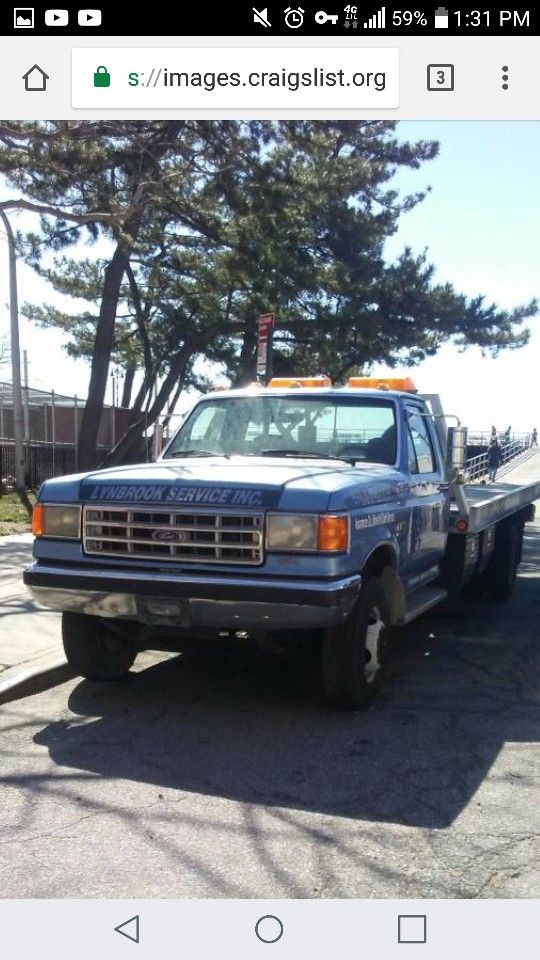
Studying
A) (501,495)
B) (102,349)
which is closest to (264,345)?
(501,495)

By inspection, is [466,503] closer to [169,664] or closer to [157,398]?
[169,664]

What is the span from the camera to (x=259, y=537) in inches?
200

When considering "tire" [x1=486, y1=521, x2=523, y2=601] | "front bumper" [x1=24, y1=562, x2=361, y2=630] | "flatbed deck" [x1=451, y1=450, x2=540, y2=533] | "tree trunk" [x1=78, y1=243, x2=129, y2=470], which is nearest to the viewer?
"front bumper" [x1=24, y1=562, x2=361, y2=630]

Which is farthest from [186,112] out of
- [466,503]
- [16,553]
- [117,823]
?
[16,553]

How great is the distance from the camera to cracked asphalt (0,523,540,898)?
3516 millimetres

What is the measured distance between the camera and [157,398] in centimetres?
2639

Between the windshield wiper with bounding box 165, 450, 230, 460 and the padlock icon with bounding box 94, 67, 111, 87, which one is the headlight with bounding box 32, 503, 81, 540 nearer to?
the windshield wiper with bounding box 165, 450, 230, 460

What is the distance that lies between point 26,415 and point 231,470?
16.1 m

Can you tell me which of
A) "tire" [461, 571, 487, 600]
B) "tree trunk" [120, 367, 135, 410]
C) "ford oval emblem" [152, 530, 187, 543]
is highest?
"tree trunk" [120, 367, 135, 410]

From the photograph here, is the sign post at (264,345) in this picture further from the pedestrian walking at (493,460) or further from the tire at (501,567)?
the pedestrian walking at (493,460)

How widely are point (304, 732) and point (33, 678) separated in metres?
1.88

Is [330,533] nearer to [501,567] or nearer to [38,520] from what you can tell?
[38,520]
